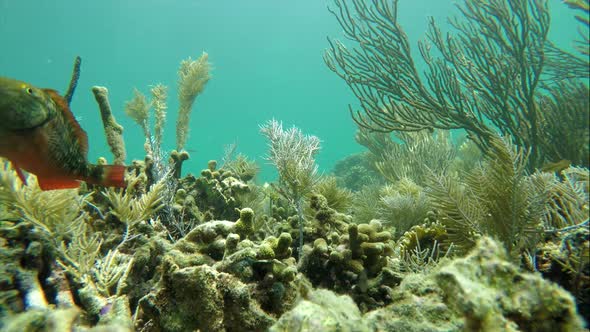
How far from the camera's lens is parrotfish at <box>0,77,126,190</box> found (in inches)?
59.4

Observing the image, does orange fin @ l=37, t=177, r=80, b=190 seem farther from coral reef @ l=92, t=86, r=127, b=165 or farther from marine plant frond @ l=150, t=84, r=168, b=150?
marine plant frond @ l=150, t=84, r=168, b=150

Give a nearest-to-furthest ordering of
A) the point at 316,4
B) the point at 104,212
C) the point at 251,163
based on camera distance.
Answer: the point at 104,212, the point at 251,163, the point at 316,4

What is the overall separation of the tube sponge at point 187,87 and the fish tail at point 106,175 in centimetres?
426

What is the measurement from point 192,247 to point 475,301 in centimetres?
172

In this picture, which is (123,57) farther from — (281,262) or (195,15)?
(281,262)

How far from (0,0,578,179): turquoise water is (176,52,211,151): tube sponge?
2048 inches

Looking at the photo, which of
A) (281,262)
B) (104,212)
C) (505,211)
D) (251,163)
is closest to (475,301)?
(281,262)

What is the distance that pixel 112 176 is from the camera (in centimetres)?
181

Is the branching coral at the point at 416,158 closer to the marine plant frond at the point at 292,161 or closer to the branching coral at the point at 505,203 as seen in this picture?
the marine plant frond at the point at 292,161

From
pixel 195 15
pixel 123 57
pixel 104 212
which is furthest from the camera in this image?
pixel 123 57

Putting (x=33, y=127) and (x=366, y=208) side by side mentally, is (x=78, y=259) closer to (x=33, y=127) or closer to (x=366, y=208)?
(x=33, y=127)

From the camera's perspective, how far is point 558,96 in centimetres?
502

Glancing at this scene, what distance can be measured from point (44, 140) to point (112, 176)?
387mm

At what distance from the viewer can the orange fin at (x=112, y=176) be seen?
179cm
